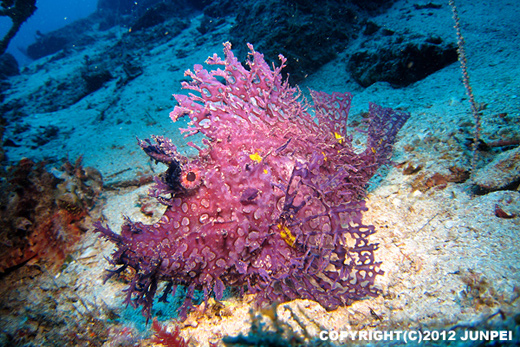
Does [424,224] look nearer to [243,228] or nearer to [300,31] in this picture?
[243,228]

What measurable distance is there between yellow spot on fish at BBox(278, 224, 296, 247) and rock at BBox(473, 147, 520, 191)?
2331mm

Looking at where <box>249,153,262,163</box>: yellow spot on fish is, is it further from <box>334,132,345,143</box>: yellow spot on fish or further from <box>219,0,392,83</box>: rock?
<box>219,0,392,83</box>: rock

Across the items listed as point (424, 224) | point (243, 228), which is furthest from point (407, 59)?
point (243, 228)

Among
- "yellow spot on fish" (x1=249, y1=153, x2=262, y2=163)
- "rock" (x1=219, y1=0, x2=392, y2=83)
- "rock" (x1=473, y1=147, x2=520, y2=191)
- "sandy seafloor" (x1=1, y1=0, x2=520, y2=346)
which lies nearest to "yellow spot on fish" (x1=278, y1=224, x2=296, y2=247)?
"sandy seafloor" (x1=1, y1=0, x2=520, y2=346)

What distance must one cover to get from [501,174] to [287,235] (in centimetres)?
257

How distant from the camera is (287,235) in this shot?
2.11 m

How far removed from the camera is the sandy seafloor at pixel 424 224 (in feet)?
→ 6.26

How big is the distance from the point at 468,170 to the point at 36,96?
18.4m

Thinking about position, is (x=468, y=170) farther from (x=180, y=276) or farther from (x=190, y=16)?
(x=190, y=16)

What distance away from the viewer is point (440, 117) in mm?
3945

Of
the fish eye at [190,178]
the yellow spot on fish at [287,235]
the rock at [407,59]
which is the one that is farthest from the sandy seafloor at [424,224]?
the fish eye at [190,178]

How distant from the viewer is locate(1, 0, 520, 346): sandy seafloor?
191 cm

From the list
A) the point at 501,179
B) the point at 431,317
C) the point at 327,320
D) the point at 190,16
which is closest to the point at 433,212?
the point at 501,179

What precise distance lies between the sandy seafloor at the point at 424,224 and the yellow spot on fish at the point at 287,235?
1.69ft
